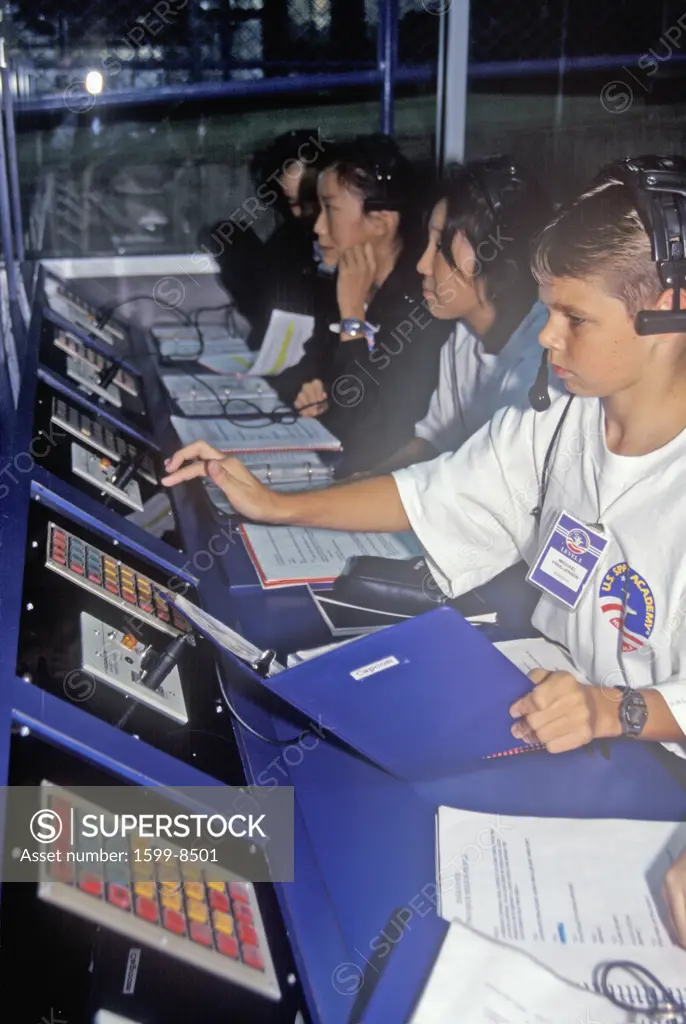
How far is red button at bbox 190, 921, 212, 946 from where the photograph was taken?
0.75m

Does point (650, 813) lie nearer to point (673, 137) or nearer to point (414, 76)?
point (673, 137)

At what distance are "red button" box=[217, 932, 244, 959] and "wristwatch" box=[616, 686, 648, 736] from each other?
50 cm

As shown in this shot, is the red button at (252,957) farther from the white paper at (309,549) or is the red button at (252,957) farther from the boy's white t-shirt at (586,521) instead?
the white paper at (309,549)

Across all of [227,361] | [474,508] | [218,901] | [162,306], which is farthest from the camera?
[162,306]

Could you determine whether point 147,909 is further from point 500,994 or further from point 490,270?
point 490,270

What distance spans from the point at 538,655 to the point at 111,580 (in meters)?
0.55

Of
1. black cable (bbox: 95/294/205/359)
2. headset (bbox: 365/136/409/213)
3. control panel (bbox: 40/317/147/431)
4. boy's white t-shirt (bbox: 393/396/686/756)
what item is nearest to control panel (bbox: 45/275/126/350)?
black cable (bbox: 95/294/205/359)

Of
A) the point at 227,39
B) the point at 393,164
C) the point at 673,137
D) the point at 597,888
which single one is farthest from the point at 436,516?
the point at 227,39

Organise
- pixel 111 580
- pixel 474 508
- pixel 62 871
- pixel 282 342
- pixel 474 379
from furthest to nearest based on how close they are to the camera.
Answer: pixel 282 342
pixel 474 379
pixel 474 508
pixel 111 580
pixel 62 871

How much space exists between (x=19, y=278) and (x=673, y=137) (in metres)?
1.84

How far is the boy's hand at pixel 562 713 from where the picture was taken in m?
1.02

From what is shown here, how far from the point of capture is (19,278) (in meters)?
2.65

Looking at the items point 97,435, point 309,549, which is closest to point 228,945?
point 309,549

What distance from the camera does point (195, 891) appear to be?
80 cm
